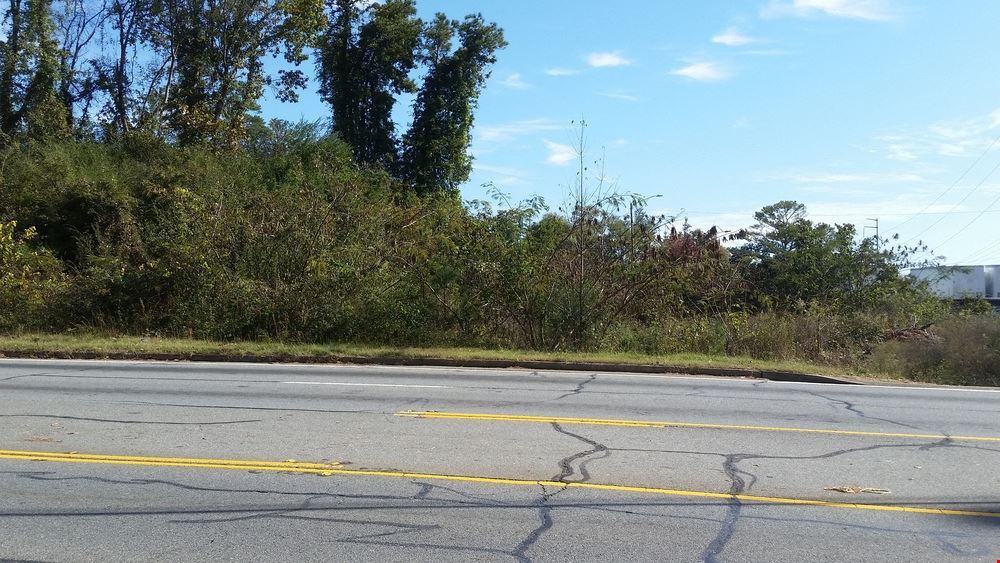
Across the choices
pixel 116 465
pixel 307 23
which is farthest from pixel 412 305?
pixel 307 23

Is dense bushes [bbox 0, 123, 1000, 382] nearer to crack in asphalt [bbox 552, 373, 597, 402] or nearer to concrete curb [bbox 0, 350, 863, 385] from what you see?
concrete curb [bbox 0, 350, 863, 385]

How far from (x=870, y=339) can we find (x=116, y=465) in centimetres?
1939

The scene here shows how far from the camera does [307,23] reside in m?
37.6

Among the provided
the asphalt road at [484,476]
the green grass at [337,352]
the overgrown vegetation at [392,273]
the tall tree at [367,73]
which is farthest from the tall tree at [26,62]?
the asphalt road at [484,476]

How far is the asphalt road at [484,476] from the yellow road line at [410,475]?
0.09 feet

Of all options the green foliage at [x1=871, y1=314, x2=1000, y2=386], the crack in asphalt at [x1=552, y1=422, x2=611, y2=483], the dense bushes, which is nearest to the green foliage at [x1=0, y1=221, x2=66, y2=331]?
the dense bushes

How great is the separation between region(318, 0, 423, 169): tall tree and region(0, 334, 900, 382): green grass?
2568 cm

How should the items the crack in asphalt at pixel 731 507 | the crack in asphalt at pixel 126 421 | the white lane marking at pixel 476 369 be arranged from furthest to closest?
the white lane marking at pixel 476 369 < the crack in asphalt at pixel 126 421 < the crack in asphalt at pixel 731 507

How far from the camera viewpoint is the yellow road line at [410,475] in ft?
20.8

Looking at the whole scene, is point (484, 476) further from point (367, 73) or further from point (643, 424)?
point (367, 73)

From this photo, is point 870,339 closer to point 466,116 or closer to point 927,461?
point 927,461

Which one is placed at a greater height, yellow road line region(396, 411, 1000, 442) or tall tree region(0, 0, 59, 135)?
tall tree region(0, 0, 59, 135)

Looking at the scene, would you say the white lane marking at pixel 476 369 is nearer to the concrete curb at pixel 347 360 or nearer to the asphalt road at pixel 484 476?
the concrete curb at pixel 347 360

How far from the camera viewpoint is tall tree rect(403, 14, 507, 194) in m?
42.1
